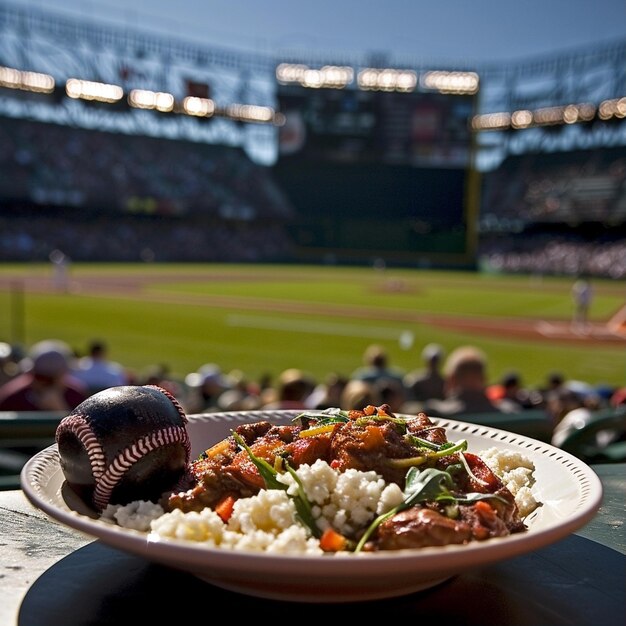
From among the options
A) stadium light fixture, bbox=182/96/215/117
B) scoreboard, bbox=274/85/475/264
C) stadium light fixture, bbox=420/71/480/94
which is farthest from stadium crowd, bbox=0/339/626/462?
stadium light fixture, bbox=420/71/480/94

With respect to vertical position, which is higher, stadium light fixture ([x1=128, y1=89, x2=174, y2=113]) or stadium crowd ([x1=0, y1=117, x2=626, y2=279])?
stadium light fixture ([x1=128, y1=89, x2=174, y2=113])

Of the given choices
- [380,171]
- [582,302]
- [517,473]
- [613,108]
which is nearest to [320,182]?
[380,171]

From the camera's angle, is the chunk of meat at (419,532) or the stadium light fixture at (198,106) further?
the stadium light fixture at (198,106)

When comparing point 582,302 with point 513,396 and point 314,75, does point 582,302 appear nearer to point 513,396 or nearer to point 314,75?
point 513,396

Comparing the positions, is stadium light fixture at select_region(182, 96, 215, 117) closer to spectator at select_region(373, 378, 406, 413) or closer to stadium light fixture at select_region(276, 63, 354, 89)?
stadium light fixture at select_region(276, 63, 354, 89)

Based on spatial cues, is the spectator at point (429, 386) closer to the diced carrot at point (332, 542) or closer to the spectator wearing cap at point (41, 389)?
the spectator wearing cap at point (41, 389)

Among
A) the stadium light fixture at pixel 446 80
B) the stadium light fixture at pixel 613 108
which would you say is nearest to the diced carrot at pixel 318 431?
the stadium light fixture at pixel 613 108

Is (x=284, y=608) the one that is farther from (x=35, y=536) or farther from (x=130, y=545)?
(x=35, y=536)
